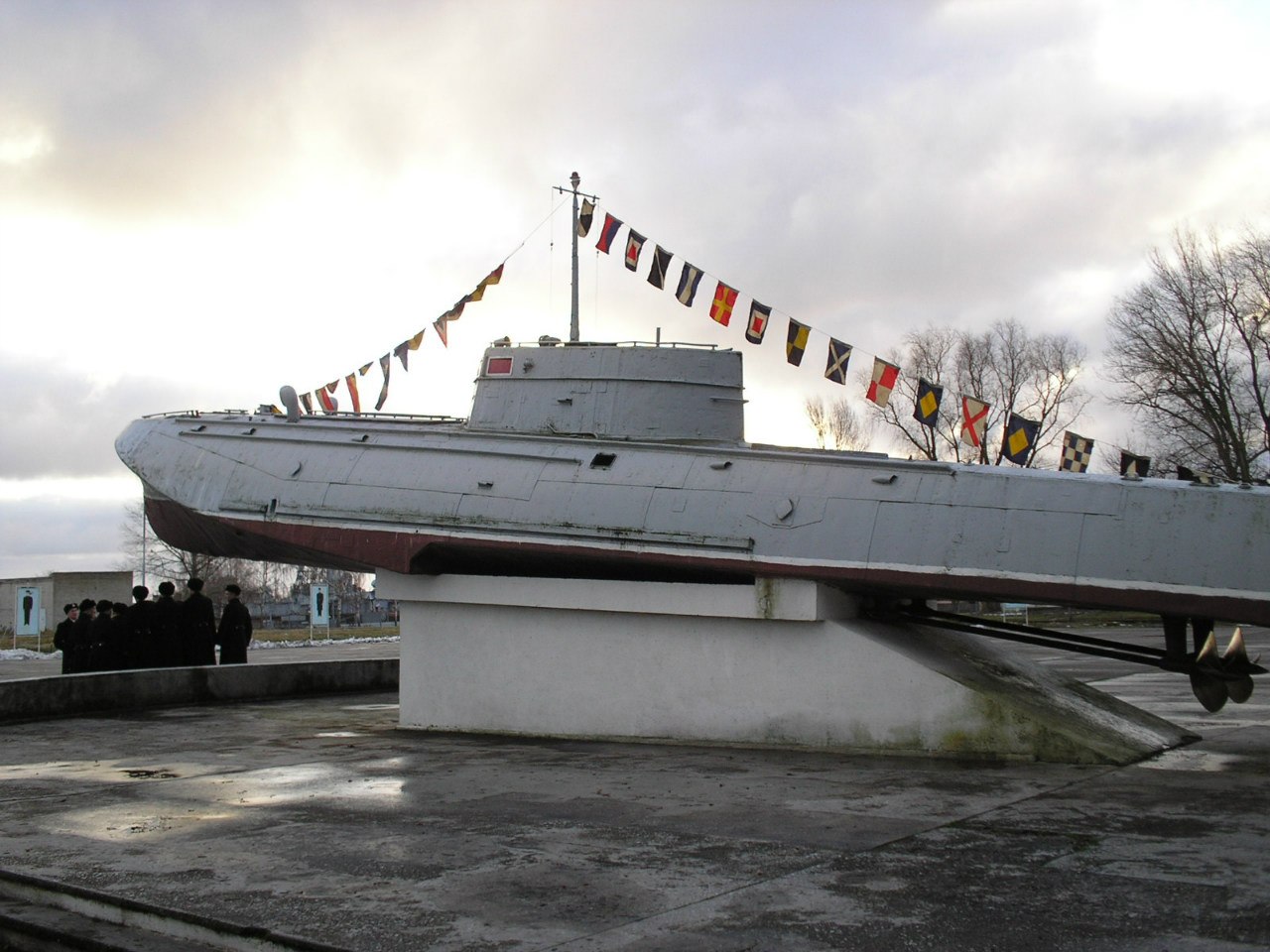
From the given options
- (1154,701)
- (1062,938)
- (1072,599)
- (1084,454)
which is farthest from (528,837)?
(1154,701)

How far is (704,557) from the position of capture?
542 inches

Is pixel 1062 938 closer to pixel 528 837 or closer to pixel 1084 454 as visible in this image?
pixel 528 837

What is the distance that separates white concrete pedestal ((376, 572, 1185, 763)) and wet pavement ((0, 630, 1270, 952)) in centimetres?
52

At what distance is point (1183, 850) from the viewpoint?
7.72 meters

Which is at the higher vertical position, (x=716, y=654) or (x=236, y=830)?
(x=716, y=654)

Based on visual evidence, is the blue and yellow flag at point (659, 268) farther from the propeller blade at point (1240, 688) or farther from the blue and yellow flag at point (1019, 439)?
the propeller blade at point (1240, 688)

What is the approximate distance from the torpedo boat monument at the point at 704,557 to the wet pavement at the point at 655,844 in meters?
0.78

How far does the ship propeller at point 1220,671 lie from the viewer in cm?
1244

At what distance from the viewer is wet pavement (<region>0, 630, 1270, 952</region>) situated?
243 inches

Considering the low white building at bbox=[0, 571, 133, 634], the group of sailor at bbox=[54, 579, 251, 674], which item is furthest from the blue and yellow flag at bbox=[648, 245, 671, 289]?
the low white building at bbox=[0, 571, 133, 634]

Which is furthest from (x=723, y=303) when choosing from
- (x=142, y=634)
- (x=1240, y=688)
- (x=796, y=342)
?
(x=142, y=634)

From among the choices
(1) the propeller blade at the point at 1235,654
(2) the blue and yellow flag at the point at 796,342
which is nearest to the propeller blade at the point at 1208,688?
(1) the propeller blade at the point at 1235,654

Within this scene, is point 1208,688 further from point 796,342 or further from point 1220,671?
point 796,342

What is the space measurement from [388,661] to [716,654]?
1004 centimetres
